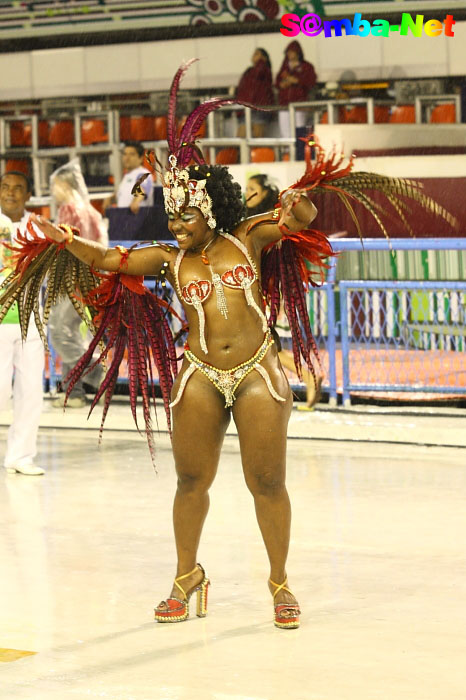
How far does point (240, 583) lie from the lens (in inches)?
215

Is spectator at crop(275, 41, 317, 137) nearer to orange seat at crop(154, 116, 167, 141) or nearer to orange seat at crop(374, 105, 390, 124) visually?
orange seat at crop(374, 105, 390, 124)

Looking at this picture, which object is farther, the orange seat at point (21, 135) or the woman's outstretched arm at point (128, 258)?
the orange seat at point (21, 135)

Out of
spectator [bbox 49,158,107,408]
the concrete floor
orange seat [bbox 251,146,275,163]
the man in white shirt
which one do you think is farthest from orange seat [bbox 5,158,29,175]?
the concrete floor

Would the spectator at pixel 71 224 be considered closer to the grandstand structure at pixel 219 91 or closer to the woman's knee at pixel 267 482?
the grandstand structure at pixel 219 91

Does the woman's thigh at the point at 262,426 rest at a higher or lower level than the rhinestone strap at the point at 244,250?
lower

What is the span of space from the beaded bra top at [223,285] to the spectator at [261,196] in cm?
345

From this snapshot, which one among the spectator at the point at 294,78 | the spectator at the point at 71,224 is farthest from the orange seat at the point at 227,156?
the spectator at the point at 71,224

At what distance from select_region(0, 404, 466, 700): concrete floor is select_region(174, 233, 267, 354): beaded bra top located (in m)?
1.06

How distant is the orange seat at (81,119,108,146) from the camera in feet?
59.2

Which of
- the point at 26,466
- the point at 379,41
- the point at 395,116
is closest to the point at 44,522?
the point at 26,466

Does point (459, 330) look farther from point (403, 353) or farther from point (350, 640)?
point (350, 640)

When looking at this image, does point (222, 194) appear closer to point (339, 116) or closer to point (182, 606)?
point (182, 606)

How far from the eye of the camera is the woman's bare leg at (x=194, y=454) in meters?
4.93

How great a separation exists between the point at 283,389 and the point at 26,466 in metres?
3.31
